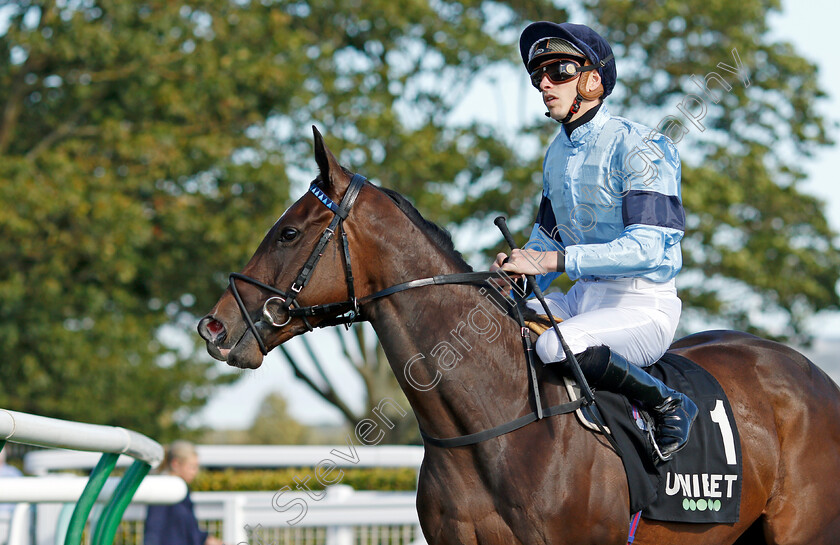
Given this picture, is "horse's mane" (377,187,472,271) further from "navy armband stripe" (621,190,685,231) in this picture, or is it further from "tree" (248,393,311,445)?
"tree" (248,393,311,445)

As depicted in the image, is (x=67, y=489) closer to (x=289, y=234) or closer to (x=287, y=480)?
(x=289, y=234)

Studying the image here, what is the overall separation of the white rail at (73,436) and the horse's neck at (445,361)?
1.07 meters

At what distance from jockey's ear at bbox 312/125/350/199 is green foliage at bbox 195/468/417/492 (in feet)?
29.1

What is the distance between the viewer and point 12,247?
43.5 ft

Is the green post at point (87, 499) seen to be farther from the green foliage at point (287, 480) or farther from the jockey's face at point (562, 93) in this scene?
the green foliage at point (287, 480)

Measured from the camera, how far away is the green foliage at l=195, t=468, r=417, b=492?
38.7 feet

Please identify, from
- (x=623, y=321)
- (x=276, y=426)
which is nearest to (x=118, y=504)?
(x=623, y=321)

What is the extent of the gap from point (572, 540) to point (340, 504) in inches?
145

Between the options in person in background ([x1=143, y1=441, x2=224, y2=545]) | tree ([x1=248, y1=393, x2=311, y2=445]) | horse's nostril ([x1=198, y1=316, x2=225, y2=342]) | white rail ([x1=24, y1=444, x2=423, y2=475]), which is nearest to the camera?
horse's nostril ([x1=198, y1=316, x2=225, y2=342])

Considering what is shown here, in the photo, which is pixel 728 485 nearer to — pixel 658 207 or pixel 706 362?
pixel 706 362

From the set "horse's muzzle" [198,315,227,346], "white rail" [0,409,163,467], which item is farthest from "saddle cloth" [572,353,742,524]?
"white rail" [0,409,163,467]

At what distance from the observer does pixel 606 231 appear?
352 cm

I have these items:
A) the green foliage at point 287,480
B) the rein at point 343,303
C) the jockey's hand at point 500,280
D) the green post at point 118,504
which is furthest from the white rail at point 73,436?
the green foliage at point 287,480

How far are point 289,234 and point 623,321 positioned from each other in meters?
1.24
